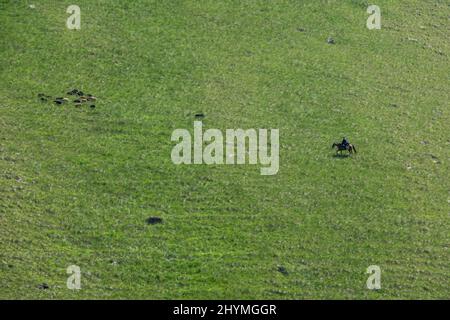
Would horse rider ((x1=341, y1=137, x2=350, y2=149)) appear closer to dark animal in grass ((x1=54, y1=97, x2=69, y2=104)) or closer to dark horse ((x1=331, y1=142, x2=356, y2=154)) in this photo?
dark horse ((x1=331, y1=142, x2=356, y2=154))

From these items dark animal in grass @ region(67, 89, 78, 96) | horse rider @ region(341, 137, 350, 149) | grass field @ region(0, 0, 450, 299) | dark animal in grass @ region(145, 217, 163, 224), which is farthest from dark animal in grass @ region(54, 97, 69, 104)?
horse rider @ region(341, 137, 350, 149)

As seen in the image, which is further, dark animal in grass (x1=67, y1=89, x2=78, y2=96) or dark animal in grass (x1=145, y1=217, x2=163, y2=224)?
dark animal in grass (x1=67, y1=89, x2=78, y2=96)

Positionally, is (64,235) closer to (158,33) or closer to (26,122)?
(26,122)

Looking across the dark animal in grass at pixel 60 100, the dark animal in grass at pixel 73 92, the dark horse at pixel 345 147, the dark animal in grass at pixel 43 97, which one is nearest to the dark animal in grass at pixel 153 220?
the dark horse at pixel 345 147

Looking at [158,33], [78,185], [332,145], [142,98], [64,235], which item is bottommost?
[64,235]

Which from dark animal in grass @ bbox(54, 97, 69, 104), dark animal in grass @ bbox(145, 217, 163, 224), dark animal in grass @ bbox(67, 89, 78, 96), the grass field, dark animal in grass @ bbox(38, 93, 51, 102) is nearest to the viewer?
the grass field

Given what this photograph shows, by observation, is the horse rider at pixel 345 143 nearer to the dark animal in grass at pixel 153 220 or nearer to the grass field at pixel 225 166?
the grass field at pixel 225 166

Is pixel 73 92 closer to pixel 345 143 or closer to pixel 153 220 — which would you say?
pixel 153 220

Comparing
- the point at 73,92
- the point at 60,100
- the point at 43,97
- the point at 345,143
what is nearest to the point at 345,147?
the point at 345,143

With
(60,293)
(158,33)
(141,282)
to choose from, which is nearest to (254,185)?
(141,282)
